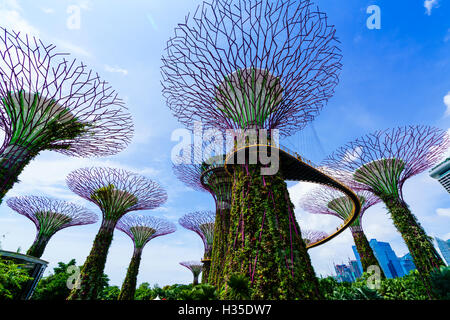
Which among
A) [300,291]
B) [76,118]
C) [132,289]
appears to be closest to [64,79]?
[76,118]

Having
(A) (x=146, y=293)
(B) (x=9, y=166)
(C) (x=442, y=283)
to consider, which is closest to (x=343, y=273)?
(A) (x=146, y=293)

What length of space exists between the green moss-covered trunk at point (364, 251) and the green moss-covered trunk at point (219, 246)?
1391cm

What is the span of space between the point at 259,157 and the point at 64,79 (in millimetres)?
8203

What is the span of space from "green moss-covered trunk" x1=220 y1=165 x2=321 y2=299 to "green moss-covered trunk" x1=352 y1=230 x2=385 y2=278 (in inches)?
660

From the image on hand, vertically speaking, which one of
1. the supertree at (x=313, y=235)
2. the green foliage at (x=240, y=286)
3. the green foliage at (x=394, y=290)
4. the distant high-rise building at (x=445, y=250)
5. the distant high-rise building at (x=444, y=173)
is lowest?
the green foliage at (x=240, y=286)

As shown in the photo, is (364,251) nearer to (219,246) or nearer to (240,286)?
(219,246)

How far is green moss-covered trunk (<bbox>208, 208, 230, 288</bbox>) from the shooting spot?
41.5 ft

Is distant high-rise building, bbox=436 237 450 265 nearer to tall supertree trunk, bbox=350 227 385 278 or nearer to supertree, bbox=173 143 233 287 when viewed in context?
tall supertree trunk, bbox=350 227 385 278

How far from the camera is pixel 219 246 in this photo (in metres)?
14.2

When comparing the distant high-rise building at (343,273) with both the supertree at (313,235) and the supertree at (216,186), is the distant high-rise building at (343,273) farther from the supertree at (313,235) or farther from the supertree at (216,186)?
the supertree at (216,186)

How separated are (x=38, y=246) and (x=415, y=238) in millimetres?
31706

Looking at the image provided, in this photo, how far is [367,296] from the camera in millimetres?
9258

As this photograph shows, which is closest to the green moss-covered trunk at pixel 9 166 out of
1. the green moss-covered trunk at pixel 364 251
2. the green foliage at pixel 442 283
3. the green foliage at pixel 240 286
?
the green foliage at pixel 240 286

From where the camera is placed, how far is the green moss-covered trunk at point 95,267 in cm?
1250
